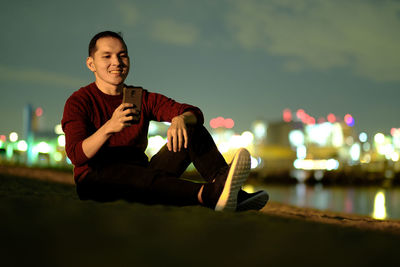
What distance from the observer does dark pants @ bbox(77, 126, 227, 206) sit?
2.31 meters

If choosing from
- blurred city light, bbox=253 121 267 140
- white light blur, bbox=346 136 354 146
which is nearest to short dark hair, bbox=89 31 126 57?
blurred city light, bbox=253 121 267 140

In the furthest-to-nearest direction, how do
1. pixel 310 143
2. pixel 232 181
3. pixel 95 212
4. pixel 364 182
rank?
1. pixel 310 143
2. pixel 364 182
3. pixel 232 181
4. pixel 95 212

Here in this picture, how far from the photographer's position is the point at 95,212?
Result: 5.43 ft

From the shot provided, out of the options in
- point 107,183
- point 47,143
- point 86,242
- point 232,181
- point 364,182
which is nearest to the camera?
point 86,242

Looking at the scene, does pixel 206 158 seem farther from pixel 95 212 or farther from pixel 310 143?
pixel 310 143

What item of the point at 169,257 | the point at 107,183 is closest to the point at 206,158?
the point at 107,183

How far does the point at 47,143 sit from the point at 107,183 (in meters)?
59.0

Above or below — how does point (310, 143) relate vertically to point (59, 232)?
below

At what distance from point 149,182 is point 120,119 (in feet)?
1.36

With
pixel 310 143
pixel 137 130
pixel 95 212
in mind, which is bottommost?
pixel 310 143

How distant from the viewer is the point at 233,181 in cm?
212

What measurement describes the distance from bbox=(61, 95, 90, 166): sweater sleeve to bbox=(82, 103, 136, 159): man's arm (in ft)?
0.18

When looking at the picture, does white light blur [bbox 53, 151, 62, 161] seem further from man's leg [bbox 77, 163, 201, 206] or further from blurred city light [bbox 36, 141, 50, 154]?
man's leg [bbox 77, 163, 201, 206]

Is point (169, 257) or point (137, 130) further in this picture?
point (137, 130)
